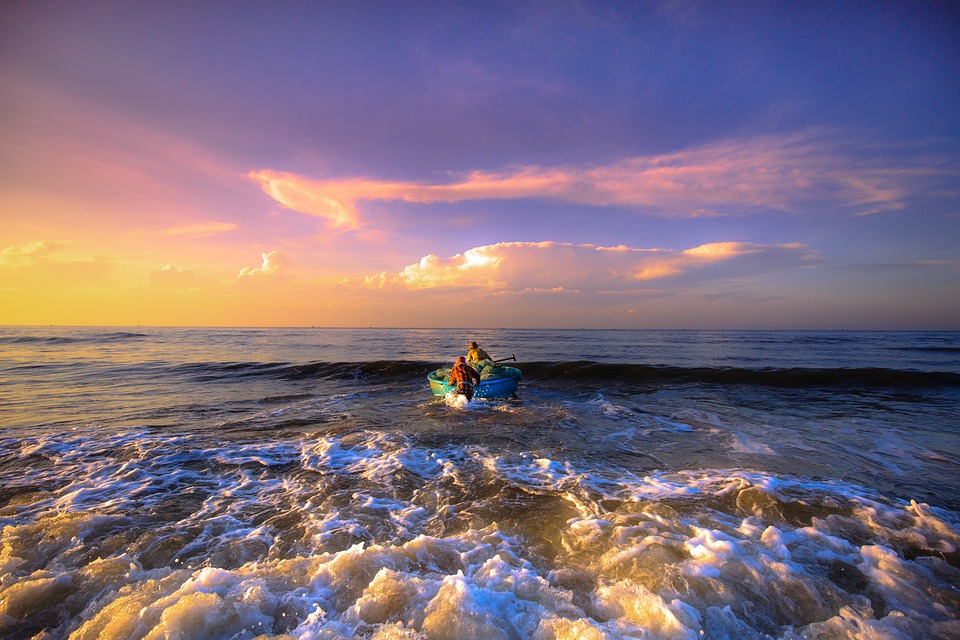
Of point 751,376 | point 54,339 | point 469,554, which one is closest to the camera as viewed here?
point 469,554

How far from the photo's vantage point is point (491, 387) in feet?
49.2

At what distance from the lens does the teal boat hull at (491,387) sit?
1488 cm

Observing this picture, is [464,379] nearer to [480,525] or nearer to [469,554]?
[480,525]

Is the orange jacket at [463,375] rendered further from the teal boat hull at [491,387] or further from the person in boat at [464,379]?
the teal boat hull at [491,387]

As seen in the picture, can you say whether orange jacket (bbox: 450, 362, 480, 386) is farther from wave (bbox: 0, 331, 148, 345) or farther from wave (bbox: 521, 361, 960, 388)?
wave (bbox: 0, 331, 148, 345)

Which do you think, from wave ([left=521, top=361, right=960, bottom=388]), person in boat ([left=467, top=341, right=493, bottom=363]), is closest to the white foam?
person in boat ([left=467, top=341, right=493, bottom=363])

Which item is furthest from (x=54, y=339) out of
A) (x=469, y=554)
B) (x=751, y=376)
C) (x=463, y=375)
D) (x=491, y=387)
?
(x=751, y=376)

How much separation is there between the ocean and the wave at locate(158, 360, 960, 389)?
760 centimetres

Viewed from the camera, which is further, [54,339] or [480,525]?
[54,339]

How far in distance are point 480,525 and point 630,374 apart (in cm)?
2046

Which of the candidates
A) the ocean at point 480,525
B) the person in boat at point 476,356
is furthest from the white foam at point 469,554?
the person in boat at point 476,356

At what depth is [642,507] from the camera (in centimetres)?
588

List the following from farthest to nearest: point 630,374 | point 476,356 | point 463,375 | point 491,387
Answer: point 630,374
point 476,356
point 491,387
point 463,375

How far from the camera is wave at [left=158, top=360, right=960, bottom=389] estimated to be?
A: 19720 mm
